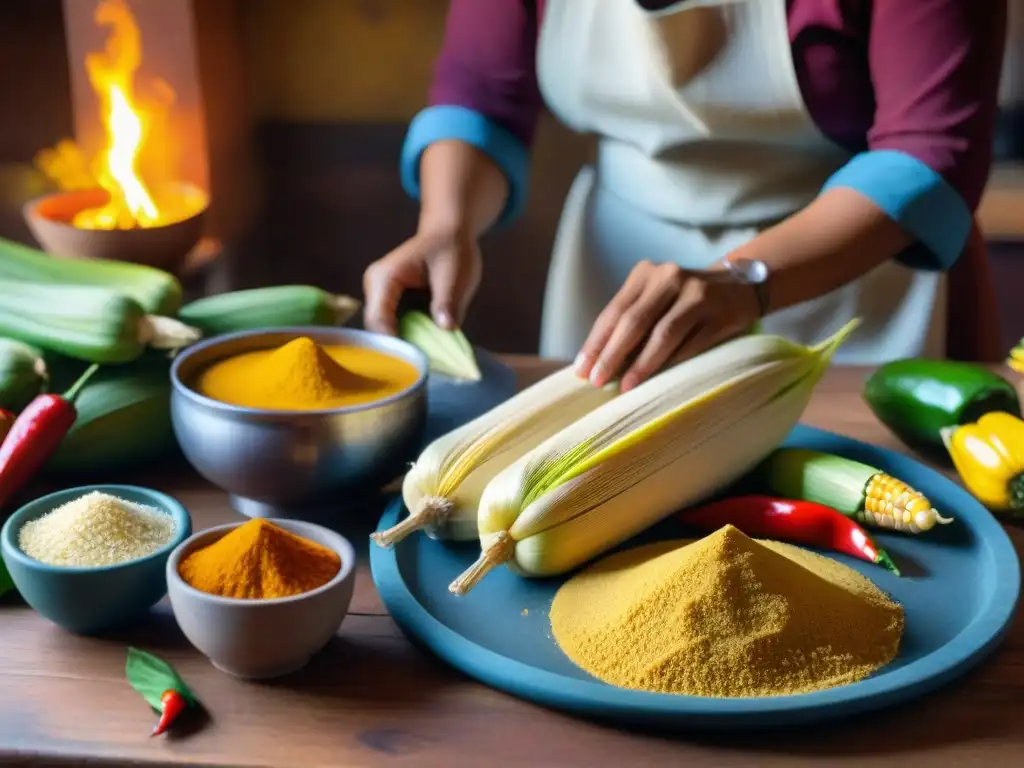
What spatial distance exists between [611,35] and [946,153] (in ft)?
1.48

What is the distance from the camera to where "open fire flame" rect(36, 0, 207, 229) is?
1.98m

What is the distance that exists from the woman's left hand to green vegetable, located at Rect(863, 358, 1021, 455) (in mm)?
152

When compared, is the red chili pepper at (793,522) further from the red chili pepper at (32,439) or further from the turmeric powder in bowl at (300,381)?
the red chili pepper at (32,439)

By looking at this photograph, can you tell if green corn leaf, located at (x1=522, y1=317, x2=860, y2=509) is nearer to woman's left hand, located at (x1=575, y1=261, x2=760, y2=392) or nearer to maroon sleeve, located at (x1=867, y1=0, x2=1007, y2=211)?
woman's left hand, located at (x1=575, y1=261, x2=760, y2=392)

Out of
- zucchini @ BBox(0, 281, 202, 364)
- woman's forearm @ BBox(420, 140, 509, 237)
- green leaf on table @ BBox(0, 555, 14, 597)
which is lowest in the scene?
green leaf on table @ BBox(0, 555, 14, 597)

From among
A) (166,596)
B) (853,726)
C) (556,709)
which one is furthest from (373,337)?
(853,726)

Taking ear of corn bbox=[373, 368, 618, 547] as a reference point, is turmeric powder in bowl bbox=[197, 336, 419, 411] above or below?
above

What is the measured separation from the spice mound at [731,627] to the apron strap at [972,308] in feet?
2.96

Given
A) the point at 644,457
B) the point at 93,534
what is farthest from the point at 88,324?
the point at 644,457

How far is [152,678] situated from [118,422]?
347 millimetres

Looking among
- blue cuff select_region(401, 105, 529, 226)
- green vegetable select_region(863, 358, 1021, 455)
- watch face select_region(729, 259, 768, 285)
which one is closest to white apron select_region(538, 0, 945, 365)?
blue cuff select_region(401, 105, 529, 226)

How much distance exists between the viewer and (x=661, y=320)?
1.04 meters

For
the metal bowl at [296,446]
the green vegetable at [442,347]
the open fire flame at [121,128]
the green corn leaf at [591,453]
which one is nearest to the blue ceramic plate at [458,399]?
the green vegetable at [442,347]

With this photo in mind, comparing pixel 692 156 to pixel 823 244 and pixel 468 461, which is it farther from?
pixel 468 461
